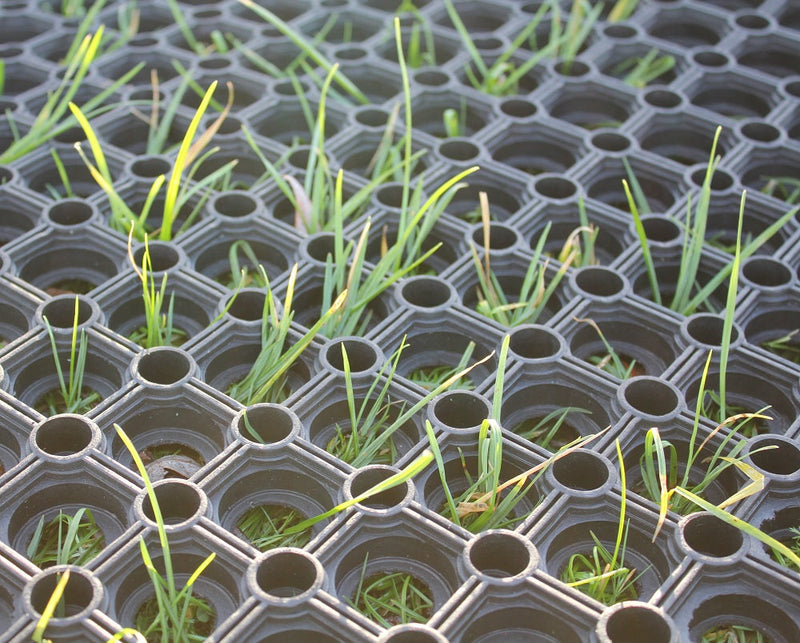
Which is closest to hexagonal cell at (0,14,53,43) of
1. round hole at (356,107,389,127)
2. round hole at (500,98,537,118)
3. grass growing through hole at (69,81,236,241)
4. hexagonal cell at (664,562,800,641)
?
grass growing through hole at (69,81,236,241)

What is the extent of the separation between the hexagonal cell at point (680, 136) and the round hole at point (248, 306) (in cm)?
85

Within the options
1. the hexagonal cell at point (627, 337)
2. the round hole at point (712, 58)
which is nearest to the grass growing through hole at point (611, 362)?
the hexagonal cell at point (627, 337)

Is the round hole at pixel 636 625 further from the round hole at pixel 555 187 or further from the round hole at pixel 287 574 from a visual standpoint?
the round hole at pixel 555 187

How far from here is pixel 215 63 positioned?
7.07ft

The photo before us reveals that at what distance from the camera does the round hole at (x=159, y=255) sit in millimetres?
1669

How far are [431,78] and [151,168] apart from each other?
618 mm

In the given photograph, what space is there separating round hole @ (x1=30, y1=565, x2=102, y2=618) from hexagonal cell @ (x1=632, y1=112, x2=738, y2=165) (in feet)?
4.36

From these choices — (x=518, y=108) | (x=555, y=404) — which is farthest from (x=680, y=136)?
(x=555, y=404)

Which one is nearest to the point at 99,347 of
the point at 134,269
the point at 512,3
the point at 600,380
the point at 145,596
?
the point at 134,269

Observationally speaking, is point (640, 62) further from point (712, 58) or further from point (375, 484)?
point (375, 484)

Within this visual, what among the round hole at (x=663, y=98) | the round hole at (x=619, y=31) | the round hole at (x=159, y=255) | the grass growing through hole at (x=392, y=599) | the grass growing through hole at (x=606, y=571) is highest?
the round hole at (x=619, y=31)

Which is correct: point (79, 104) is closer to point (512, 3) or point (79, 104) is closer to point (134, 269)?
point (134, 269)

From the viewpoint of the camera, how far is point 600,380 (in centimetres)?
147

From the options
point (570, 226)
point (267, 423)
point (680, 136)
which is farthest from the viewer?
point (680, 136)
